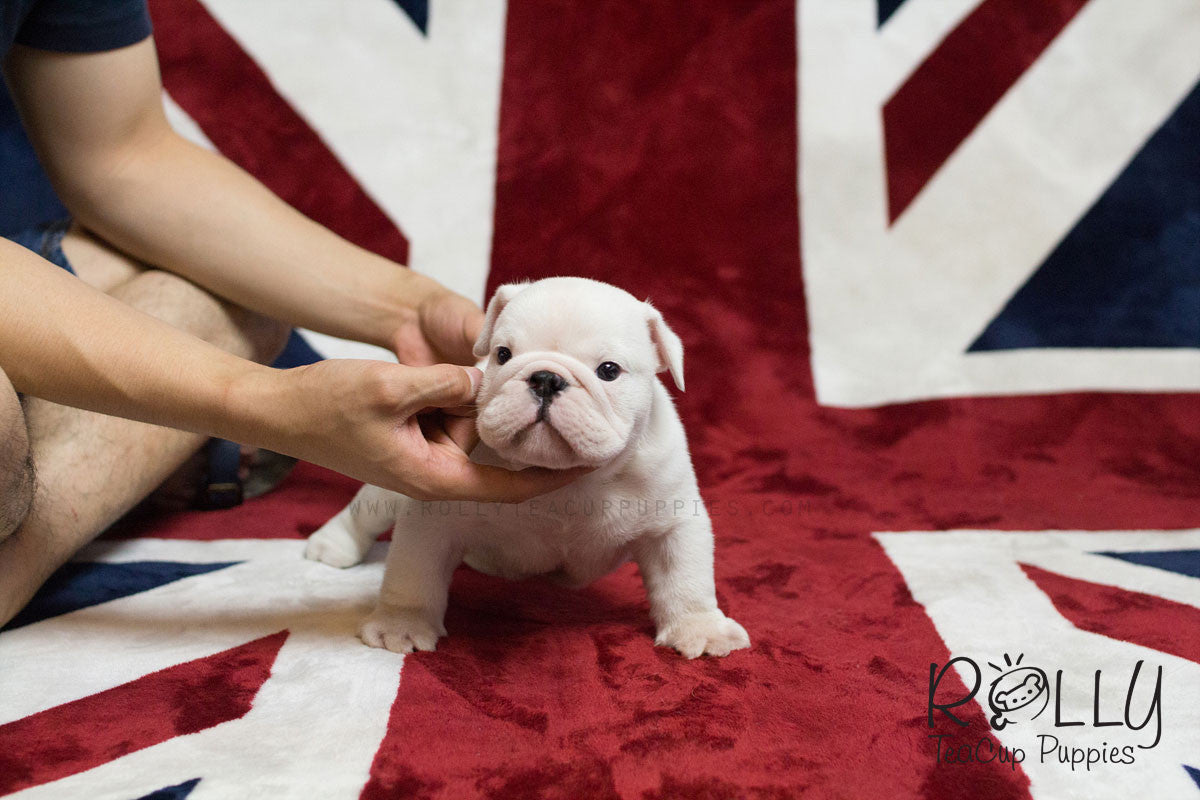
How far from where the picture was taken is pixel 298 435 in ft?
3.80

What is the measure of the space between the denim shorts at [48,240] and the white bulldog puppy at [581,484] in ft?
2.77

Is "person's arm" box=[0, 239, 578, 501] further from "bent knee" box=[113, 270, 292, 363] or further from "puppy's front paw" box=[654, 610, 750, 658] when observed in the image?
"bent knee" box=[113, 270, 292, 363]

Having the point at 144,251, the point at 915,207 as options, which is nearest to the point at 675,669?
the point at 144,251

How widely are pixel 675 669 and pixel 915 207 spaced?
1.65m

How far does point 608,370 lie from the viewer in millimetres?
1257

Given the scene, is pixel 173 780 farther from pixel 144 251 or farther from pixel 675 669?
pixel 144 251

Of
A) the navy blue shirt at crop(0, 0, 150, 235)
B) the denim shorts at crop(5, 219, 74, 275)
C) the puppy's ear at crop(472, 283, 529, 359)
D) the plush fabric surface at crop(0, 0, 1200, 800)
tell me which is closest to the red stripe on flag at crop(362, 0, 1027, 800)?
the plush fabric surface at crop(0, 0, 1200, 800)

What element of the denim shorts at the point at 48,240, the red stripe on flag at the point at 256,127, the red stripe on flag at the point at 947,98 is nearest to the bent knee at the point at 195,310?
the denim shorts at the point at 48,240

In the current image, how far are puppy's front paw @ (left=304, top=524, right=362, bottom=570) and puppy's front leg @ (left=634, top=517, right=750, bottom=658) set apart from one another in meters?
0.52

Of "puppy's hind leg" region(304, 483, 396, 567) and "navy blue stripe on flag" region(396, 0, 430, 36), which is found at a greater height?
"navy blue stripe on flag" region(396, 0, 430, 36)

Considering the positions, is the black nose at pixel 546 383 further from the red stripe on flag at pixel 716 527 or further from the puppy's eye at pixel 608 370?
the red stripe on flag at pixel 716 527

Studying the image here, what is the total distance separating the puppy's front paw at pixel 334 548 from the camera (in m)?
1.66

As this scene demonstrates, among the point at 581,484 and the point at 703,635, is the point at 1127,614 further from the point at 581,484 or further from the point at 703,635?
the point at 581,484

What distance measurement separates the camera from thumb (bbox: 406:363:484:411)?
1.10m
